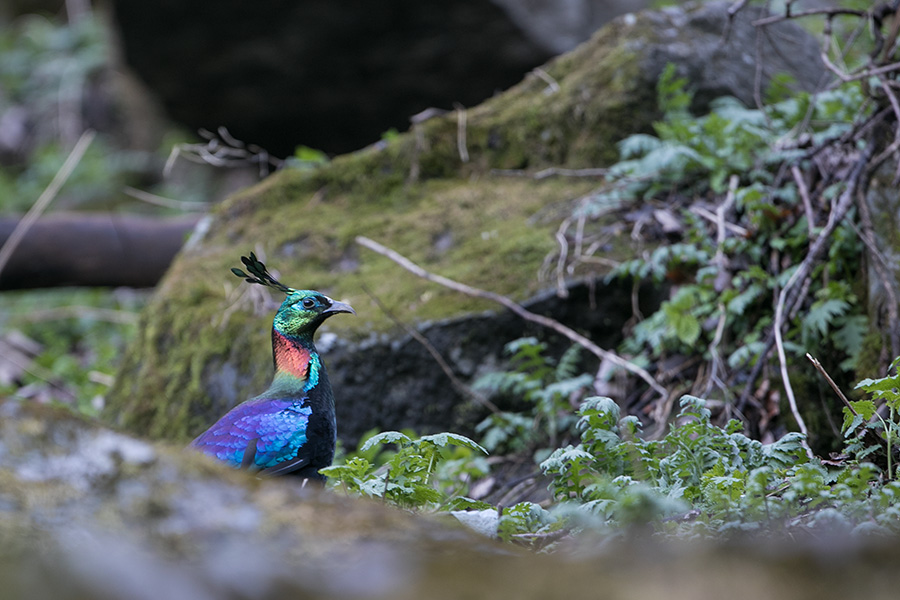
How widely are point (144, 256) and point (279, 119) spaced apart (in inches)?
139

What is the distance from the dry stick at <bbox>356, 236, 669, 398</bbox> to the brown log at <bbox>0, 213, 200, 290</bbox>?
247cm

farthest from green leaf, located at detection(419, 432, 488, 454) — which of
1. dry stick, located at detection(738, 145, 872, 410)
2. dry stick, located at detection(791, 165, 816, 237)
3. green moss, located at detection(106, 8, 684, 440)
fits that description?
dry stick, located at detection(791, 165, 816, 237)

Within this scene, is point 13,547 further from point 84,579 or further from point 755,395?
point 755,395

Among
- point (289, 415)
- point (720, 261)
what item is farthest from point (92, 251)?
point (720, 261)

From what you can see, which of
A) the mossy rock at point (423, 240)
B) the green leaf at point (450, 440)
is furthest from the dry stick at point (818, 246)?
the green leaf at point (450, 440)

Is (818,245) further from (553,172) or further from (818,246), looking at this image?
(553,172)

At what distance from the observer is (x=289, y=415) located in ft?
9.85

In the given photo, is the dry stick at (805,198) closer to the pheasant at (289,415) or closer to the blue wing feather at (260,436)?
the pheasant at (289,415)

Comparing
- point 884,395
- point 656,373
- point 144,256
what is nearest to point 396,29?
point 144,256

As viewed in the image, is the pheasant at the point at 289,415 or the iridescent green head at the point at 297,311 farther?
the iridescent green head at the point at 297,311

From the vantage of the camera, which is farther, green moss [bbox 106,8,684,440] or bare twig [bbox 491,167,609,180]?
bare twig [bbox 491,167,609,180]

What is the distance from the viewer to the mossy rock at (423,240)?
14.1ft

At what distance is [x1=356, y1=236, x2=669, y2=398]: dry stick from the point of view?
402 centimetres

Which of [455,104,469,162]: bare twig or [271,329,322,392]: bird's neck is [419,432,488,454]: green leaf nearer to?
[271,329,322,392]: bird's neck
